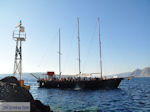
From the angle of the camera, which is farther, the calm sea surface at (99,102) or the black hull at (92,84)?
the black hull at (92,84)

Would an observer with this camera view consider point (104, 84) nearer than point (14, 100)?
No

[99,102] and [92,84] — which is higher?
[92,84]

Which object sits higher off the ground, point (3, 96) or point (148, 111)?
point (3, 96)

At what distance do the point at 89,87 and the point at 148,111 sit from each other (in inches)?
1237

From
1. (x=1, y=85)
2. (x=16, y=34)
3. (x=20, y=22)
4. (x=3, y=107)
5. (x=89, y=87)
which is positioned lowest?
(x=89, y=87)

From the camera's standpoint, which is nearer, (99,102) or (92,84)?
(99,102)

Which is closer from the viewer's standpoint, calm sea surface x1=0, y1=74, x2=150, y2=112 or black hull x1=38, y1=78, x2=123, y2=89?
calm sea surface x1=0, y1=74, x2=150, y2=112

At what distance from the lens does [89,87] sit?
167ft

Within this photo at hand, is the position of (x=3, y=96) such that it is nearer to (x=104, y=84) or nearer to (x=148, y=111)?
(x=148, y=111)

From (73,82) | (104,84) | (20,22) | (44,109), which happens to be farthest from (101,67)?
(44,109)

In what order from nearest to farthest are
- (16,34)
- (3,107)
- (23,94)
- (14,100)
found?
1. (3,107)
2. (14,100)
3. (23,94)
4. (16,34)

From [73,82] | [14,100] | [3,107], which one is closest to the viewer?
[3,107]

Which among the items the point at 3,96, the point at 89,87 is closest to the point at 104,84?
the point at 89,87

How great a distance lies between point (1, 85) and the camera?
13.8 m
